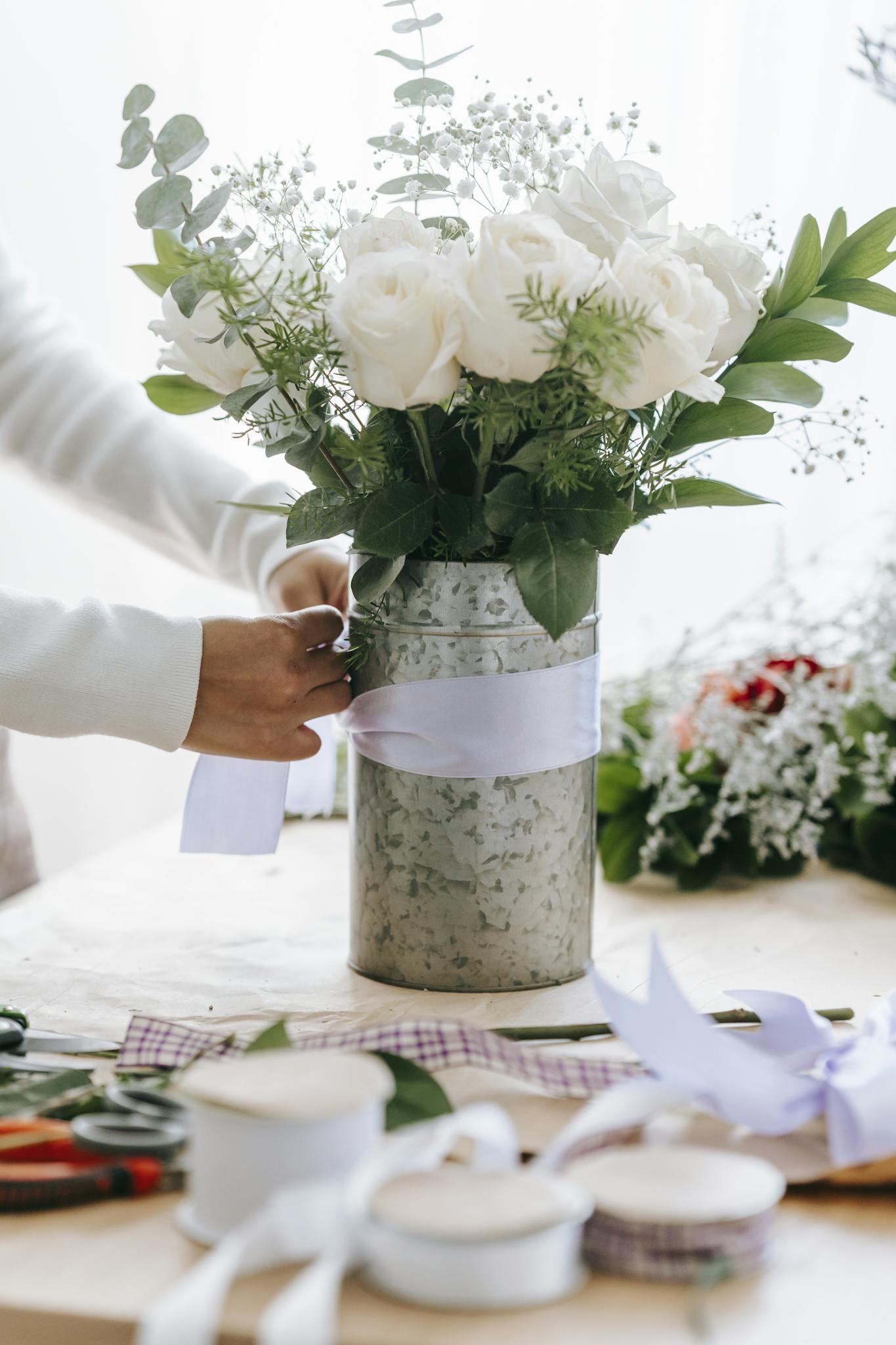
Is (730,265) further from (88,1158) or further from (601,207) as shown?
(88,1158)

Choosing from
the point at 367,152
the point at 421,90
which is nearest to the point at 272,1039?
the point at 421,90

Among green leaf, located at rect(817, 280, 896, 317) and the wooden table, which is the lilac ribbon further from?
green leaf, located at rect(817, 280, 896, 317)

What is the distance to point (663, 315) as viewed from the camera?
0.60 meters

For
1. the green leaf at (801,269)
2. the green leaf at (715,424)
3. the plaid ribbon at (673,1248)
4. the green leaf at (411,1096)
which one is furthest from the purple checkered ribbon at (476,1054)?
the green leaf at (801,269)

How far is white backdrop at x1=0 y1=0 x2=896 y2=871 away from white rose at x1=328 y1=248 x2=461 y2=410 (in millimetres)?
674

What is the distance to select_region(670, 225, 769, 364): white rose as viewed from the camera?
0.67 meters

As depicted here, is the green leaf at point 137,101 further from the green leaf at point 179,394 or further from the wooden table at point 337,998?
the wooden table at point 337,998

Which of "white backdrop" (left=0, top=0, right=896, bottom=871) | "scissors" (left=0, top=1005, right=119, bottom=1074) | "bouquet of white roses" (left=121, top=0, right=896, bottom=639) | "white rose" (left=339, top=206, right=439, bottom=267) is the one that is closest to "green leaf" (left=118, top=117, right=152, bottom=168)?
"bouquet of white roses" (left=121, top=0, right=896, bottom=639)

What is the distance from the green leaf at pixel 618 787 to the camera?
1.08 meters

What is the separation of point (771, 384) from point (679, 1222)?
498 millimetres

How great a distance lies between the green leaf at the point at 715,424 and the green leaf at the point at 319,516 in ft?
0.62

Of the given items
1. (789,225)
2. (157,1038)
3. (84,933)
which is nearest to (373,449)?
(157,1038)

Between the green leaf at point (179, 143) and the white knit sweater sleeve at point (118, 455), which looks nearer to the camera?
the green leaf at point (179, 143)

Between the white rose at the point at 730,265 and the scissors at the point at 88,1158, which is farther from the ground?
the white rose at the point at 730,265
